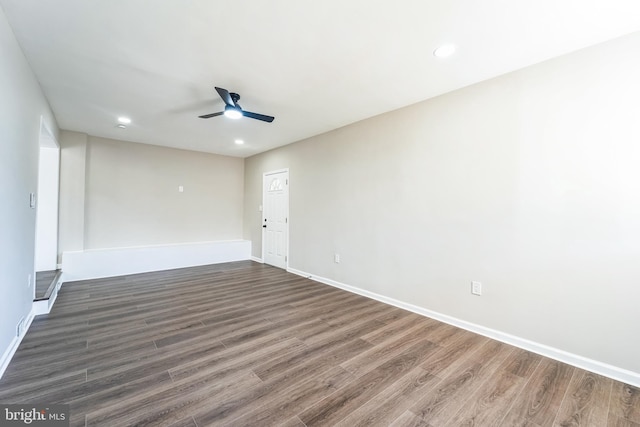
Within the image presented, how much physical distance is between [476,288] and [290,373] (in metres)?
2.08

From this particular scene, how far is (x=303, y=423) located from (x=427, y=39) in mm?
2851

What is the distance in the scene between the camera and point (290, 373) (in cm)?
205

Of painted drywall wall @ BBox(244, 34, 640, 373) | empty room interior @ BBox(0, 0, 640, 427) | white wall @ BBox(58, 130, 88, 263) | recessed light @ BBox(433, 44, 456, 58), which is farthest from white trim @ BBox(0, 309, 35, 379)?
recessed light @ BBox(433, 44, 456, 58)

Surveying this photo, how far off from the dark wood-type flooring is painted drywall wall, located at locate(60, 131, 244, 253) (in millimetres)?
2170

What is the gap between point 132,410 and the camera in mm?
1641

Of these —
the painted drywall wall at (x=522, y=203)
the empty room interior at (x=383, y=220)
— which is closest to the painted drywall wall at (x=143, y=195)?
the empty room interior at (x=383, y=220)

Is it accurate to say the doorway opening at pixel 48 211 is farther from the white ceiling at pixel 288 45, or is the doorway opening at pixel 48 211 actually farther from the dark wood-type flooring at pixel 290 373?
the dark wood-type flooring at pixel 290 373

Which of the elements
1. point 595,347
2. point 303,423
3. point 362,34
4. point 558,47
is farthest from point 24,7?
point 595,347

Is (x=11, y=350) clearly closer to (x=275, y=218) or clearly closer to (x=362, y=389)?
(x=362, y=389)

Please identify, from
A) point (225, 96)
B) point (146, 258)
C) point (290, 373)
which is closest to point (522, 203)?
point (290, 373)

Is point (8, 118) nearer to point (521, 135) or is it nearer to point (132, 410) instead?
point (132, 410)

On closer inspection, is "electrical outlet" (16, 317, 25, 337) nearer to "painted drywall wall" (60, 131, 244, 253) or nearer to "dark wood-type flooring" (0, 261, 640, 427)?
"dark wood-type flooring" (0, 261, 640, 427)

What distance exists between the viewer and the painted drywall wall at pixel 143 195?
4.77 m

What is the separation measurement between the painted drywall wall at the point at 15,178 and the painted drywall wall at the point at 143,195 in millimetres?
2277
